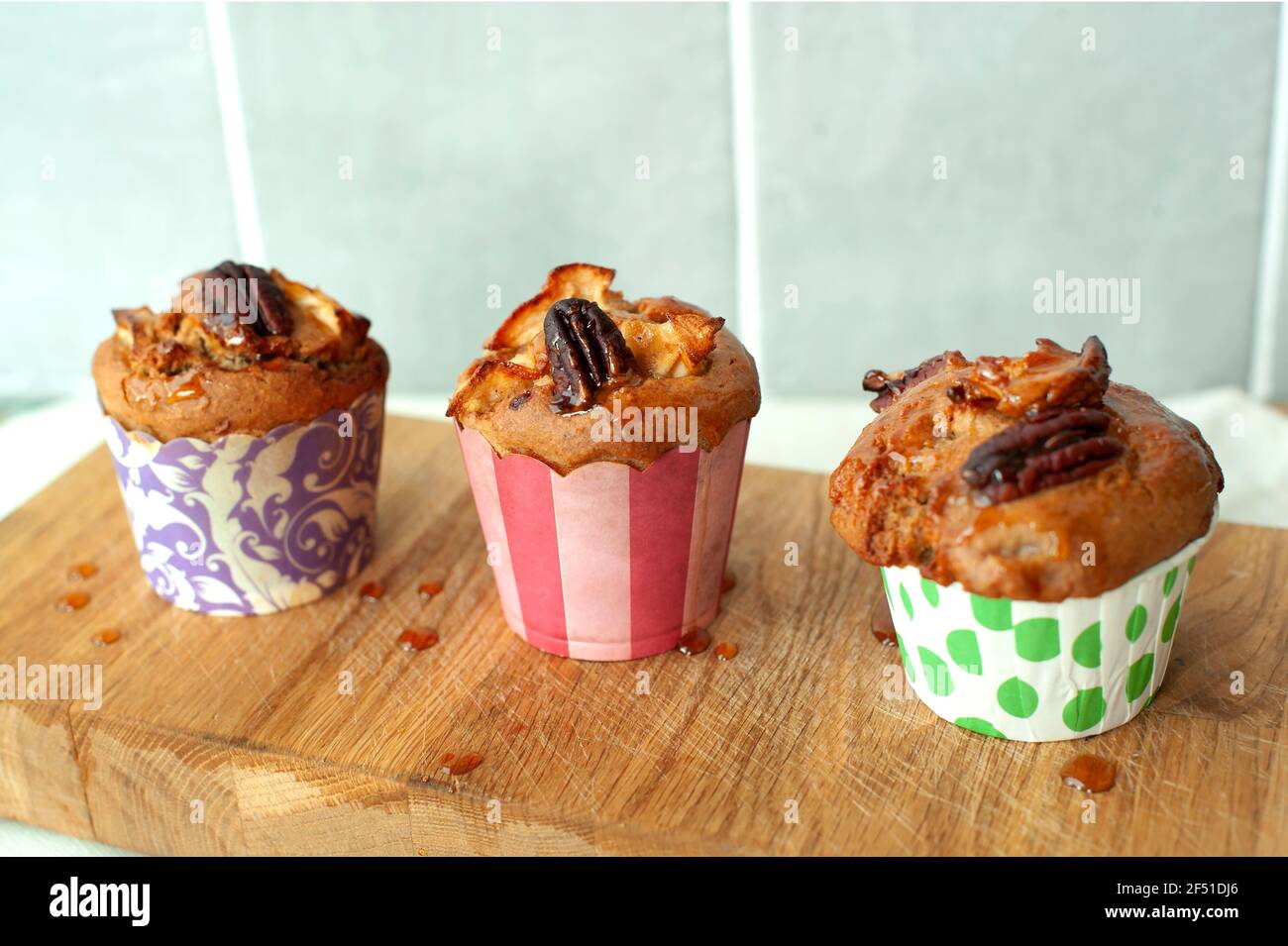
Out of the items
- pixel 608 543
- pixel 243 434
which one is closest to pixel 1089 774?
pixel 608 543

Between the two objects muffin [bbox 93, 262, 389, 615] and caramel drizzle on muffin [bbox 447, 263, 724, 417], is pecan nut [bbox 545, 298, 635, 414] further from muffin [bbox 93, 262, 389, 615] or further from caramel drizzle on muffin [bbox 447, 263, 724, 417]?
muffin [bbox 93, 262, 389, 615]

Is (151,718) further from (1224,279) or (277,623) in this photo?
(1224,279)

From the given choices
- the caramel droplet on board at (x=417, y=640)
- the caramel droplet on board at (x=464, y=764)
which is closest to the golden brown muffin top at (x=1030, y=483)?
the caramel droplet on board at (x=464, y=764)

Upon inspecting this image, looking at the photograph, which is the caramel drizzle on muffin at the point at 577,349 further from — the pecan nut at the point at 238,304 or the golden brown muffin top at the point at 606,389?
the pecan nut at the point at 238,304

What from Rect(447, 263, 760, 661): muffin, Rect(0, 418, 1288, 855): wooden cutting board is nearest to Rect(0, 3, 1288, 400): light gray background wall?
Rect(0, 418, 1288, 855): wooden cutting board

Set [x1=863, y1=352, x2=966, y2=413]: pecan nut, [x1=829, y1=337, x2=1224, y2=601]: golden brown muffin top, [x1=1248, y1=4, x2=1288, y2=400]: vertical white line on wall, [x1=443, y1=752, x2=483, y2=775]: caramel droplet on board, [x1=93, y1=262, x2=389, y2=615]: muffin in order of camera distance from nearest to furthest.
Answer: [x1=829, y1=337, x2=1224, y2=601]: golden brown muffin top, [x1=443, y1=752, x2=483, y2=775]: caramel droplet on board, [x1=863, y1=352, x2=966, y2=413]: pecan nut, [x1=93, y1=262, x2=389, y2=615]: muffin, [x1=1248, y1=4, x2=1288, y2=400]: vertical white line on wall

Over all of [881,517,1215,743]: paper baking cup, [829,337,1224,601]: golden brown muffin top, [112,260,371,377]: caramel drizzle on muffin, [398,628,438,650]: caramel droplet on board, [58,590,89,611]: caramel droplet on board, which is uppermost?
[112,260,371,377]: caramel drizzle on muffin

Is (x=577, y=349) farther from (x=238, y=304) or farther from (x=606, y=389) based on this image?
(x=238, y=304)

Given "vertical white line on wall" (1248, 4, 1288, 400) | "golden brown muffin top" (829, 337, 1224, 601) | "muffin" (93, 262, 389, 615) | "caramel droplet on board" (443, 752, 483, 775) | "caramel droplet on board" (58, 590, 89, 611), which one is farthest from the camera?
"vertical white line on wall" (1248, 4, 1288, 400)
